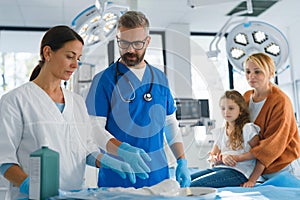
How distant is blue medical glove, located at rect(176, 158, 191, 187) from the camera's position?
1.34m

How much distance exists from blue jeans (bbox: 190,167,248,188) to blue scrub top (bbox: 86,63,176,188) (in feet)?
1.99

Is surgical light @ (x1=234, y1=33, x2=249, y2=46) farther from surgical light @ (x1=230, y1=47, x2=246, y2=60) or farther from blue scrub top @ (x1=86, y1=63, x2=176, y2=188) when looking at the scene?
blue scrub top @ (x1=86, y1=63, x2=176, y2=188)

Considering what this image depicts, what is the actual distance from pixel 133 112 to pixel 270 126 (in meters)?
0.96

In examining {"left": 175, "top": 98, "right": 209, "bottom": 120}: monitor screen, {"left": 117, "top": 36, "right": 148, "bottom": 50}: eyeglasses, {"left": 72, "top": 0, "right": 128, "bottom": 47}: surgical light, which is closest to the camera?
{"left": 117, "top": 36, "right": 148, "bottom": 50}: eyeglasses

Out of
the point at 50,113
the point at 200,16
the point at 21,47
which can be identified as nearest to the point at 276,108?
the point at 50,113

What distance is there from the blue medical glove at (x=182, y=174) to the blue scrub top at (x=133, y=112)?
6 centimetres

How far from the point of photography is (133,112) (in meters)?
1.31

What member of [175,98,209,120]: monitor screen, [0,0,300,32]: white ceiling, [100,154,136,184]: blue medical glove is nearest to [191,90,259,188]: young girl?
[175,98,209,120]: monitor screen

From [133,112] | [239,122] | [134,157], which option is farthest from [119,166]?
[239,122]

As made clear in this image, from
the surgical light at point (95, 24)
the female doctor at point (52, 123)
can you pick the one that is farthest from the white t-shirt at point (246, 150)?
the surgical light at point (95, 24)

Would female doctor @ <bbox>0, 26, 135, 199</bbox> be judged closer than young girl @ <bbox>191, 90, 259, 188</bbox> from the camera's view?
Yes

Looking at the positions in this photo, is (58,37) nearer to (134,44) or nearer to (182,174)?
(134,44)

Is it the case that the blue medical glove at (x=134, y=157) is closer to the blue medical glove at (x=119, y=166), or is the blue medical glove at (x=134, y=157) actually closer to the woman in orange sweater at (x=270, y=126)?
the blue medical glove at (x=119, y=166)

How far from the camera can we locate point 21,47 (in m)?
4.01
